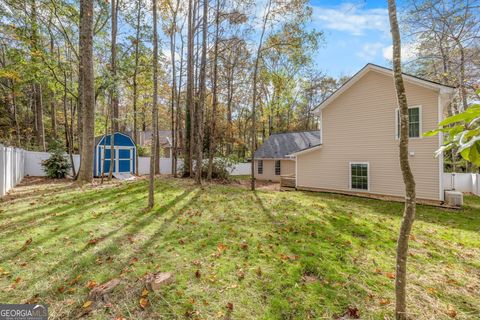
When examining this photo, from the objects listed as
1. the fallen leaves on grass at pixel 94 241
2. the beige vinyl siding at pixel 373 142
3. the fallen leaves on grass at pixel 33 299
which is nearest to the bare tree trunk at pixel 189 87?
the beige vinyl siding at pixel 373 142

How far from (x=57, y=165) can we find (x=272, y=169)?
14521 mm

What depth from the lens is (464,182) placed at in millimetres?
12969

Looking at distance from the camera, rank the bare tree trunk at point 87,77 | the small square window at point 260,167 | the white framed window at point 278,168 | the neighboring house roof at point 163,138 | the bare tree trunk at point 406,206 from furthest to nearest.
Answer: the neighboring house roof at point 163,138
the small square window at point 260,167
the white framed window at point 278,168
the bare tree trunk at point 87,77
the bare tree trunk at point 406,206

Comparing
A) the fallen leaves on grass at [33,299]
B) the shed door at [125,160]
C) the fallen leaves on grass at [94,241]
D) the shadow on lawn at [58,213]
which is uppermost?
the shed door at [125,160]

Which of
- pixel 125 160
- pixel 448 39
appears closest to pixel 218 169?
pixel 125 160

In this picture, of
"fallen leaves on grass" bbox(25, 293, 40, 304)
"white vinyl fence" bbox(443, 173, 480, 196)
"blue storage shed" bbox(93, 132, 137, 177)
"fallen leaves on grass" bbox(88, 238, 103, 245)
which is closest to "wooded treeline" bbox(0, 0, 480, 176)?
"blue storage shed" bbox(93, 132, 137, 177)

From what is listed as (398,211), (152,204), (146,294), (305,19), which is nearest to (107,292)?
(146,294)

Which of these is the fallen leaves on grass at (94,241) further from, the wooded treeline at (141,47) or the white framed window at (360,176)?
the white framed window at (360,176)

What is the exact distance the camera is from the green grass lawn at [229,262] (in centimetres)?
263

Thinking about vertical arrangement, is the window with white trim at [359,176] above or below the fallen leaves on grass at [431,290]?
above

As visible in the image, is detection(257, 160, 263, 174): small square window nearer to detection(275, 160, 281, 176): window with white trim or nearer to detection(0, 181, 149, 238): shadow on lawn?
detection(275, 160, 281, 176): window with white trim

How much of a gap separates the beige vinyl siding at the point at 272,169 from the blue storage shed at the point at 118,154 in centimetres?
1020

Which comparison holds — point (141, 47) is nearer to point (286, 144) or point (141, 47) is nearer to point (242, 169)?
point (286, 144)

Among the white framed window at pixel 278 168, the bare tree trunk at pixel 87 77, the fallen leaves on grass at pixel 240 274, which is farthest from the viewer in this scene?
the white framed window at pixel 278 168
